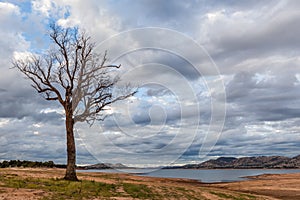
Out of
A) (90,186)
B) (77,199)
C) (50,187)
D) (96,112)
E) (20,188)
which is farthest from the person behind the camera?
(96,112)

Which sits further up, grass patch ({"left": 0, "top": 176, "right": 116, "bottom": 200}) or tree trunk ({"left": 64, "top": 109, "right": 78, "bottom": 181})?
tree trunk ({"left": 64, "top": 109, "right": 78, "bottom": 181})

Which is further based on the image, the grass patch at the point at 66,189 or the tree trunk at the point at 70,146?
the tree trunk at the point at 70,146

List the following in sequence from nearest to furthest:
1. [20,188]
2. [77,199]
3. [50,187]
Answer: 1. [77,199]
2. [20,188]
3. [50,187]

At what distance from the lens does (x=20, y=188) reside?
2655 cm

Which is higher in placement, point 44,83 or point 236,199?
point 44,83

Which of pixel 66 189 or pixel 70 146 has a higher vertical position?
pixel 70 146

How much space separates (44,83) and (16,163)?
61009 millimetres

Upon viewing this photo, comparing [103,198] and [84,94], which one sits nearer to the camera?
[103,198]

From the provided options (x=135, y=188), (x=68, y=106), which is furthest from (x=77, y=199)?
(x=68, y=106)

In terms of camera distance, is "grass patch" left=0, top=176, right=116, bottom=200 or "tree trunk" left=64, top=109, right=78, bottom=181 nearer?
"grass patch" left=0, top=176, right=116, bottom=200

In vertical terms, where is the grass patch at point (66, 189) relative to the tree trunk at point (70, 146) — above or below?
Answer: below

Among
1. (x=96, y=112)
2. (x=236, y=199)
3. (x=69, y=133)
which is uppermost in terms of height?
(x=96, y=112)

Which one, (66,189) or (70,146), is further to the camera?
(70,146)

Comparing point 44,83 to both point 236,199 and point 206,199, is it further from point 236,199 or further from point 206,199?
point 236,199
